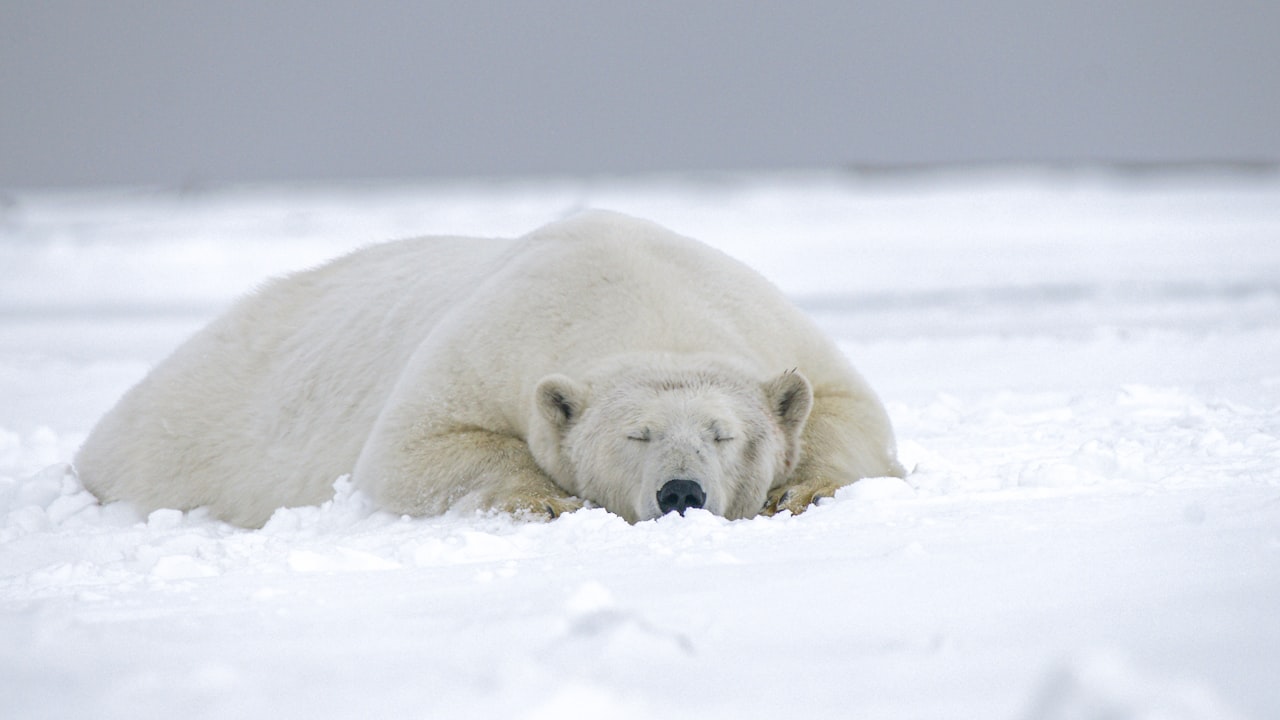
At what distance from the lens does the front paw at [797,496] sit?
A: 167 inches

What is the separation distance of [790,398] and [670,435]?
0.51 metres

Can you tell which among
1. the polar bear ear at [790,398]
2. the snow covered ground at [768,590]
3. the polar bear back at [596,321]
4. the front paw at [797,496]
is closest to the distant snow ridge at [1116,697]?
the snow covered ground at [768,590]

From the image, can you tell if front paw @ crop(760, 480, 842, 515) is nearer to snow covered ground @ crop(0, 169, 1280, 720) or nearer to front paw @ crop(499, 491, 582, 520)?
snow covered ground @ crop(0, 169, 1280, 720)

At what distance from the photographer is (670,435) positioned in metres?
4.14

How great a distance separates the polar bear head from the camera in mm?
4102

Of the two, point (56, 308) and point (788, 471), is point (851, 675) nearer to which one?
point (788, 471)

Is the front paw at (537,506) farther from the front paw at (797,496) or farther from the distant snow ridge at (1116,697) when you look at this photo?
the distant snow ridge at (1116,697)

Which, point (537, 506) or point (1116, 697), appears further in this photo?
point (537, 506)

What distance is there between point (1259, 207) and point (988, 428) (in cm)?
2366

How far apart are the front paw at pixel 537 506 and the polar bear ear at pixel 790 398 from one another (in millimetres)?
732

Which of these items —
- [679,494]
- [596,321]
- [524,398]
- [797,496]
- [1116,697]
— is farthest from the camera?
[596,321]

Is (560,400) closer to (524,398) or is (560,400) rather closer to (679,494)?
(524,398)

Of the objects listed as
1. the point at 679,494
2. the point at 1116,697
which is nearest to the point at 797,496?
the point at 679,494

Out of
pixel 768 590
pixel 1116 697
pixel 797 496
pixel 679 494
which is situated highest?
pixel 1116 697
